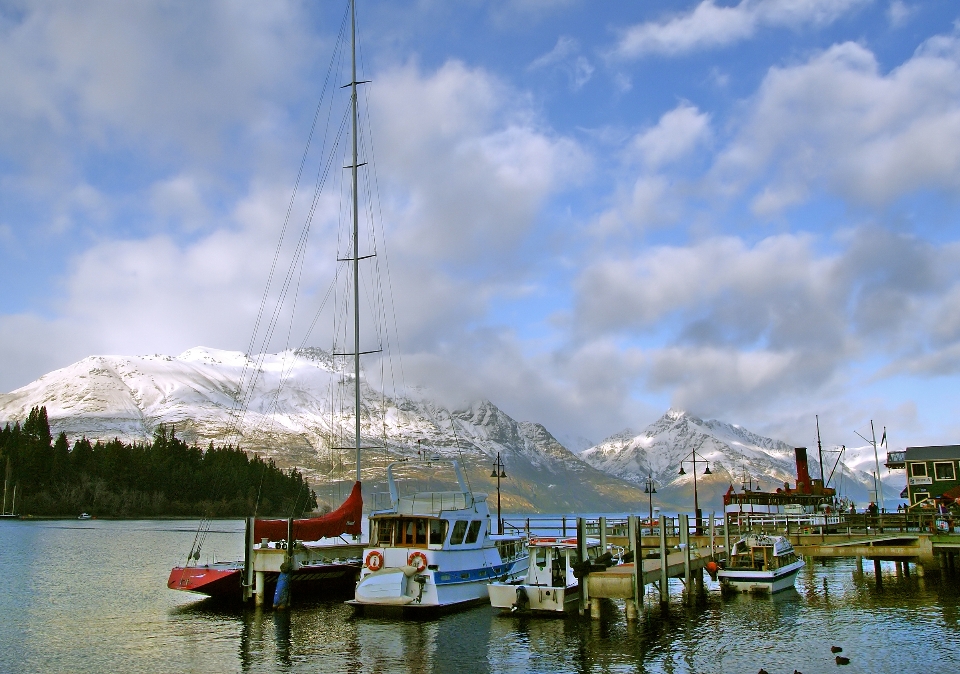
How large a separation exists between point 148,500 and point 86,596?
156811mm

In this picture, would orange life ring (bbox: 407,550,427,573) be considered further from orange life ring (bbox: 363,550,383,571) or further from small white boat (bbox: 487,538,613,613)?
small white boat (bbox: 487,538,613,613)

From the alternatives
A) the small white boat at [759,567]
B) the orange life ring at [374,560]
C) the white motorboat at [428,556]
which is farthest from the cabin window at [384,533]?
the small white boat at [759,567]

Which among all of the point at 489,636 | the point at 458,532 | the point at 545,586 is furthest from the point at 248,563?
the point at 545,586

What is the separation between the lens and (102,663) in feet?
103

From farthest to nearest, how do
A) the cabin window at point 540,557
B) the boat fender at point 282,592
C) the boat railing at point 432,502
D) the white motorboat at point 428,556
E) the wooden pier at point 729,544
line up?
1. the boat railing at point 432,502
2. the boat fender at point 282,592
3. the cabin window at point 540,557
4. the white motorboat at point 428,556
5. the wooden pier at point 729,544

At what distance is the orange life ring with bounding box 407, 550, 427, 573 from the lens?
39625mm

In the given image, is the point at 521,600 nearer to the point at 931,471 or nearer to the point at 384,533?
the point at 384,533

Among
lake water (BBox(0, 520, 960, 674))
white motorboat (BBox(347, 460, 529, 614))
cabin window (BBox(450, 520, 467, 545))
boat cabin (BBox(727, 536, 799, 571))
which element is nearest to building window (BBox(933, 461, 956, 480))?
lake water (BBox(0, 520, 960, 674))

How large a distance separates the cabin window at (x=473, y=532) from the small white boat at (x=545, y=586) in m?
3.05

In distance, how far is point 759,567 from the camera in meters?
47.5

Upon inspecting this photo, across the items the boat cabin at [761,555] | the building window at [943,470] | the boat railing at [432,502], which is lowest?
the boat cabin at [761,555]

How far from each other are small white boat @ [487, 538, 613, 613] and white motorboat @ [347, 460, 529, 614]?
2263 mm

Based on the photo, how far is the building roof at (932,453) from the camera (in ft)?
274

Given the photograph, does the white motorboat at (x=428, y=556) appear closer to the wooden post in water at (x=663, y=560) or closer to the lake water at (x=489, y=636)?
the lake water at (x=489, y=636)
